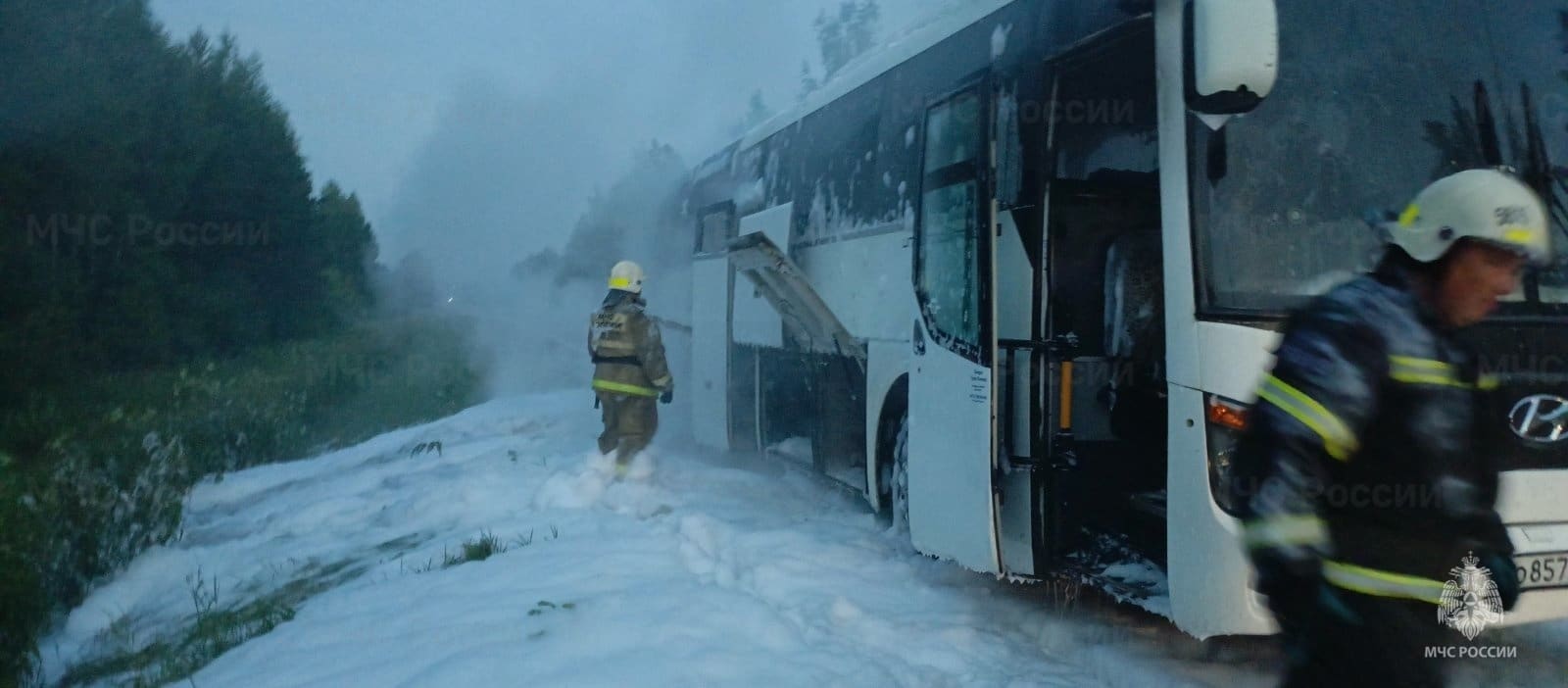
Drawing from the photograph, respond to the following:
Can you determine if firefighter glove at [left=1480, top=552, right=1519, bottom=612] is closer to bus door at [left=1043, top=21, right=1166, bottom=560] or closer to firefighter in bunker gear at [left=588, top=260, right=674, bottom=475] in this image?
bus door at [left=1043, top=21, right=1166, bottom=560]

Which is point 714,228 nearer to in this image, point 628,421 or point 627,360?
point 627,360

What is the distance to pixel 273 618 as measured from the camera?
21.8 feet

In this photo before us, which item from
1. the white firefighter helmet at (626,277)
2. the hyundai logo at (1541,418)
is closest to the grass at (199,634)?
the white firefighter helmet at (626,277)

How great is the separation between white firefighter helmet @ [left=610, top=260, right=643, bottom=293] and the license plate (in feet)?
22.9

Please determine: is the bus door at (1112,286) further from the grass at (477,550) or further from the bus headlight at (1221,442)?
the grass at (477,550)

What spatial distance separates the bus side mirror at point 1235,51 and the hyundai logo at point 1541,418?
1452 millimetres

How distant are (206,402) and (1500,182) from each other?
691 inches

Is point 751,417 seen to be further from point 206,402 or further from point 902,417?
point 206,402

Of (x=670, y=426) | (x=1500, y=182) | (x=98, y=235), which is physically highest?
(x=98, y=235)

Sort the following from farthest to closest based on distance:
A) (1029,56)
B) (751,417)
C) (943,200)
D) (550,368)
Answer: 1. (550,368)
2. (751,417)
3. (943,200)
4. (1029,56)

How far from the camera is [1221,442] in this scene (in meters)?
4.02

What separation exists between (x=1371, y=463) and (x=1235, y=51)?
2.16 m

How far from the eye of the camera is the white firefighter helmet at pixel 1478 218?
2.17 meters

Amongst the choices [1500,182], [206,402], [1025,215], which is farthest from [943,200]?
[206,402]
